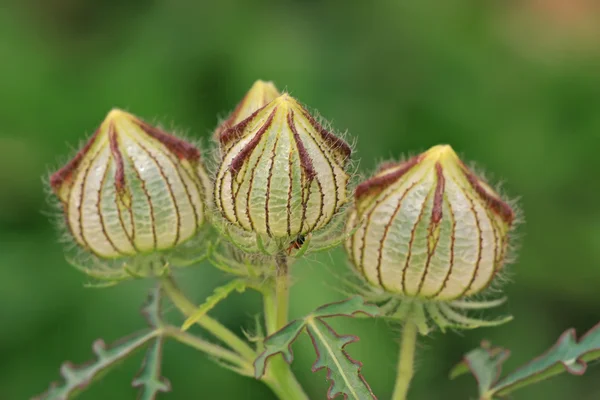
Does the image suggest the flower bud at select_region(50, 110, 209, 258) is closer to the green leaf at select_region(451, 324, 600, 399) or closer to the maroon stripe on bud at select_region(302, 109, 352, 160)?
the maroon stripe on bud at select_region(302, 109, 352, 160)

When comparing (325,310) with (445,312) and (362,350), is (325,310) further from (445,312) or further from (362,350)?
(362,350)

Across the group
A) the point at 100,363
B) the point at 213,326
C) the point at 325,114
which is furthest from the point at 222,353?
the point at 325,114

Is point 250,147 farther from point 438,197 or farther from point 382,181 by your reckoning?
point 438,197

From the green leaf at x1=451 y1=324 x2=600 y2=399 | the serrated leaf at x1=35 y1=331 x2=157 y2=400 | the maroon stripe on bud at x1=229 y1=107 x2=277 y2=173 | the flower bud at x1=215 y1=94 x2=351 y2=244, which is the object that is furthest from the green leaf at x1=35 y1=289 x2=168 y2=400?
the green leaf at x1=451 y1=324 x2=600 y2=399

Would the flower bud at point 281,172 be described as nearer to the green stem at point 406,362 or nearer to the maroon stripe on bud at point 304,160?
the maroon stripe on bud at point 304,160

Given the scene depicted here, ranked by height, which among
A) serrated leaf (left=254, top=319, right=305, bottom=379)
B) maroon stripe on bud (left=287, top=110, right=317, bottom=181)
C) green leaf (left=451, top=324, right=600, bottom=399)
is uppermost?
maroon stripe on bud (left=287, top=110, right=317, bottom=181)

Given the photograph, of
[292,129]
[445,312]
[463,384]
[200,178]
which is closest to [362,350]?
[463,384]
